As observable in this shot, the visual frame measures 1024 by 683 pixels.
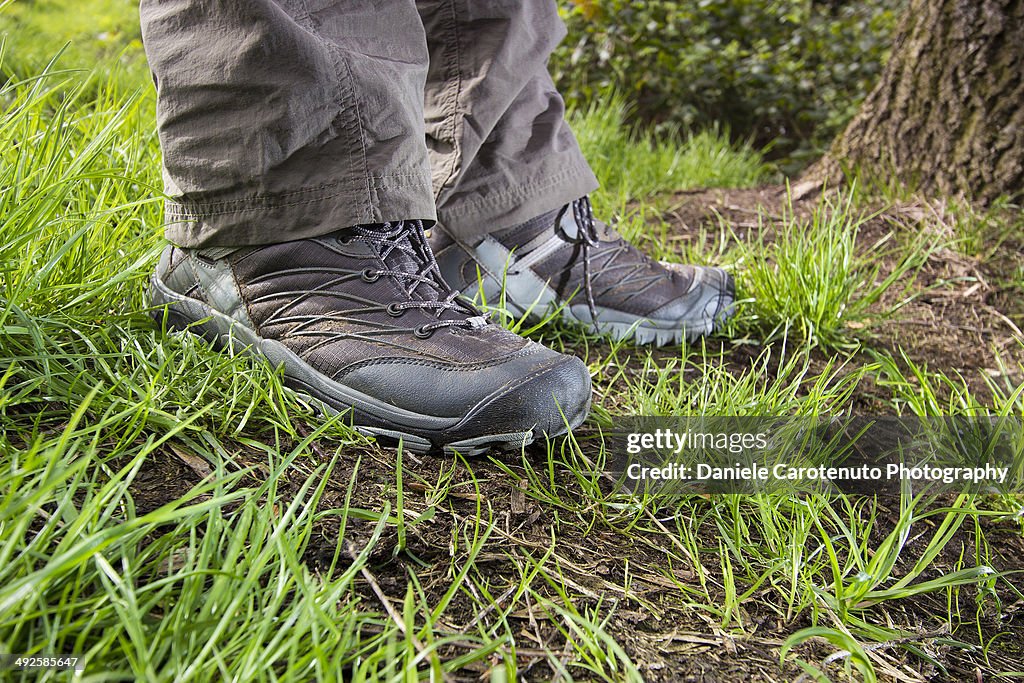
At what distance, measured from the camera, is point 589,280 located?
1.78 meters

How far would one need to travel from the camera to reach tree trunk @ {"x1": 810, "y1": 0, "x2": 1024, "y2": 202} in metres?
2.45

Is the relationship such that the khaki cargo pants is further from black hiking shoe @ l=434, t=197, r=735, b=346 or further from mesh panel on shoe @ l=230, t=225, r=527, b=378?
black hiking shoe @ l=434, t=197, r=735, b=346

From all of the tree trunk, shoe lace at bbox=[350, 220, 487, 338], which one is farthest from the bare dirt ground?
the tree trunk

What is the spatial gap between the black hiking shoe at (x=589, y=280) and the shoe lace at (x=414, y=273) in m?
0.27

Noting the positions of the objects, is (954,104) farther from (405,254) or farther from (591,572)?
(591,572)

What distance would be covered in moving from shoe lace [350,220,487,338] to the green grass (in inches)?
9.2

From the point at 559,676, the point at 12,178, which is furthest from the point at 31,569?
the point at 12,178

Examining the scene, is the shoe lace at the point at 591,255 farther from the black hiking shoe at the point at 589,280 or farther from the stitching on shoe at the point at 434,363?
the stitching on shoe at the point at 434,363

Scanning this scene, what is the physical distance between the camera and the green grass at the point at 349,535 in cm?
77

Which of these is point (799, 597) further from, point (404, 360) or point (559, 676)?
point (404, 360)

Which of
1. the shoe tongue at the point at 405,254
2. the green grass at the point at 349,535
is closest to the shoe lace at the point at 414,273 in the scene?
the shoe tongue at the point at 405,254

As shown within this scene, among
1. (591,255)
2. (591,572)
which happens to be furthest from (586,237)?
(591,572)

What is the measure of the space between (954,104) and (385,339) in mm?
2179

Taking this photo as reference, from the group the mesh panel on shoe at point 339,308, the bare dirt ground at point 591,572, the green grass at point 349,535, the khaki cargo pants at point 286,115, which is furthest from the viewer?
the mesh panel on shoe at point 339,308
